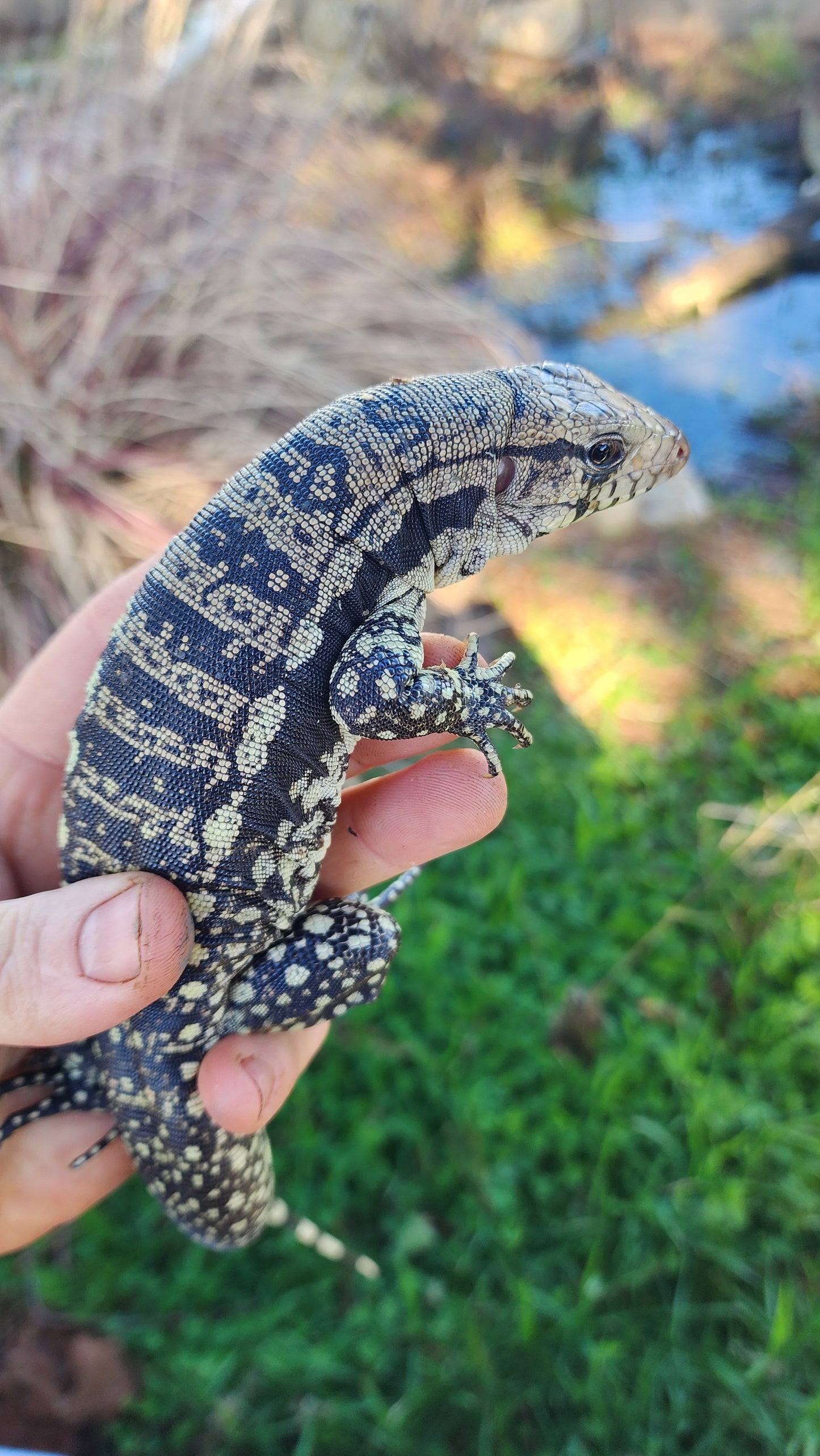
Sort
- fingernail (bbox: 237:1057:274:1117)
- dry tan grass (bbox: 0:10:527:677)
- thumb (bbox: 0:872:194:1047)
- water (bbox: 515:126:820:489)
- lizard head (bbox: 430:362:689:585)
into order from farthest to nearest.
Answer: water (bbox: 515:126:820:489), dry tan grass (bbox: 0:10:527:677), lizard head (bbox: 430:362:689:585), fingernail (bbox: 237:1057:274:1117), thumb (bbox: 0:872:194:1047)

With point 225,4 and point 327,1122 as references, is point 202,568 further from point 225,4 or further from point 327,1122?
point 225,4

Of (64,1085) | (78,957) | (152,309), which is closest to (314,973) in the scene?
(78,957)

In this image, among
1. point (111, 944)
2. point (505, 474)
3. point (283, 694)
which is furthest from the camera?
point (505, 474)

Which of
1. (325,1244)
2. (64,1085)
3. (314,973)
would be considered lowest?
(325,1244)

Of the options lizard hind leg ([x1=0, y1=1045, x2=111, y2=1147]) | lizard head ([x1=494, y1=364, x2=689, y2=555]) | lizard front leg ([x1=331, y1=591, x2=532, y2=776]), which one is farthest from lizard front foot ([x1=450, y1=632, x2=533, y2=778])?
lizard hind leg ([x1=0, y1=1045, x2=111, y2=1147])

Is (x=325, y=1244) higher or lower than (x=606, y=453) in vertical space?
lower

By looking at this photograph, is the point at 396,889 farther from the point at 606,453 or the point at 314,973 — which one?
the point at 606,453

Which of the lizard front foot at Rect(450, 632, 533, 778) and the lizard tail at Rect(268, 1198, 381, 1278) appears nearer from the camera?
the lizard front foot at Rect(450, 632, 533, 778)

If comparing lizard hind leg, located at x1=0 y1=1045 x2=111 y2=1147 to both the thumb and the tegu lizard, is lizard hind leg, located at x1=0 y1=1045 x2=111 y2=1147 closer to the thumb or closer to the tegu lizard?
the tegu lizard
